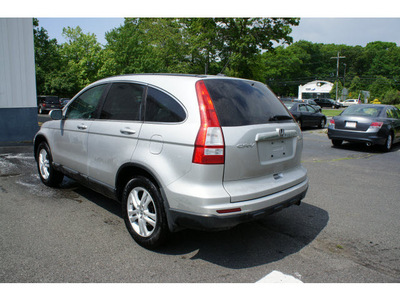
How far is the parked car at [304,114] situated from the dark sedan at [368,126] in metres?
5.67

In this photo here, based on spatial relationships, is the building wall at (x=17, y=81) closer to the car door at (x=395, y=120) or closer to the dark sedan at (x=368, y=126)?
the dark sedan at (x=368, y=126)

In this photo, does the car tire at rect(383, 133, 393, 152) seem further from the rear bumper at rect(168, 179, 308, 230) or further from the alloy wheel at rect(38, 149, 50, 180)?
the alloy wheel at rect(38, 149, 50, 180)

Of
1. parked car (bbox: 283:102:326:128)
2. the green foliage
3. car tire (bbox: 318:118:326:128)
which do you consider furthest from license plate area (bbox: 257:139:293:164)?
the green foliage

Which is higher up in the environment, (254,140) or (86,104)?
(86,104)

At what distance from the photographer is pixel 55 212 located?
4430mm

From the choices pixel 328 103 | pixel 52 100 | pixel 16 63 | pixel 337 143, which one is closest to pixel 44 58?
pixel 52 100

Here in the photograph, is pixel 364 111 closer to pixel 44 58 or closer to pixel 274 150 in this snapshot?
pixel 274 150

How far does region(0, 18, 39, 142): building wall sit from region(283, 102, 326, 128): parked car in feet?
38.1

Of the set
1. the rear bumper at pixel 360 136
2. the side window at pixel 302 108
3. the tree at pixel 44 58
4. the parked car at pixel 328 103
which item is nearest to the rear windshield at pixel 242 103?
the rear bumper at pixel 360 136

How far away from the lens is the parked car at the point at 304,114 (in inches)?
657

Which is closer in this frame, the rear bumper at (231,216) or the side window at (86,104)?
the rear bumper at (231,216)

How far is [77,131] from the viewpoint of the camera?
4.46 m

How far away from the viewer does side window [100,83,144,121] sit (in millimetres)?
3639

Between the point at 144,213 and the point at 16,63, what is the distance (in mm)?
9784
